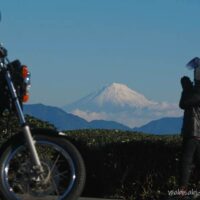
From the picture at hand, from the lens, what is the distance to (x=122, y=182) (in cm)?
949

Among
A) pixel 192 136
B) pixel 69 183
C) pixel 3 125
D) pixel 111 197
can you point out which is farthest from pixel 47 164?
pixel 111 197

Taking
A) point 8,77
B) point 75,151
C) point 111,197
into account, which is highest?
point 8,77

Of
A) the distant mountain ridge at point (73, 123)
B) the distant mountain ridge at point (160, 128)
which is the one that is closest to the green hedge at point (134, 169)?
the distant mountain ridge at point (73, 123)

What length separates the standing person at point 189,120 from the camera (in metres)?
8.41

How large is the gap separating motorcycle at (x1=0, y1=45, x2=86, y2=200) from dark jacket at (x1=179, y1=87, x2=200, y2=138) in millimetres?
3278

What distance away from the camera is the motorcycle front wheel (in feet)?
17.3

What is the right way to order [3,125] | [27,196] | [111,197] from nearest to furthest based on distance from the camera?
[27,196] < [3,125] < [111,197]

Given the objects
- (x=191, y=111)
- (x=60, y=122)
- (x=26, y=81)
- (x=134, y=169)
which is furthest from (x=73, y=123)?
(x=26, y=81)

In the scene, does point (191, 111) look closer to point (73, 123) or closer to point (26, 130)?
point (26, 130)

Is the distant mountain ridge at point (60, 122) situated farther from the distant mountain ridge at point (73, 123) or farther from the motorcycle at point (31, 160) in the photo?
the motorcycle at point (31, 160)

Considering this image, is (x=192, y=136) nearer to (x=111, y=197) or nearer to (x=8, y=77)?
(x=111, y=197)

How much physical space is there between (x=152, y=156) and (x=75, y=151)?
4406mm

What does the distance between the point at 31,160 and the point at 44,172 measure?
4.8 inches

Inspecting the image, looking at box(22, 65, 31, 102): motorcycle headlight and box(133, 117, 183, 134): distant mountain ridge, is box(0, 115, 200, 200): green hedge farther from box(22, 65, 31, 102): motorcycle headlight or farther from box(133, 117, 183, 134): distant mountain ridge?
box(133, 117, 183, 134): distant mountain ridge
